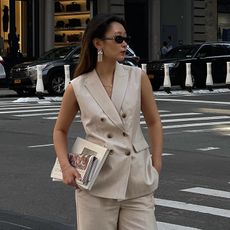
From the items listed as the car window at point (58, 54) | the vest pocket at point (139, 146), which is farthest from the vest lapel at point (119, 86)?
the car window at point (58, 54)

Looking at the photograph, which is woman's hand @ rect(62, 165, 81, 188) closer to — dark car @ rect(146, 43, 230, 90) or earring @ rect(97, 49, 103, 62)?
earring @ rect(97, 49, 103, 62)

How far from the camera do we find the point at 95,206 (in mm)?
3781

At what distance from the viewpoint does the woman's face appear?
3.86m

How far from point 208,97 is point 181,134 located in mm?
→ 9570

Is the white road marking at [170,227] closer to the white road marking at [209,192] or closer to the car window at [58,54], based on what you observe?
the white road marking at [209,192]

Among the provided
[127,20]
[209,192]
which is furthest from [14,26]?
[209,192]

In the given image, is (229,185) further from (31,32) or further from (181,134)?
(31,32)

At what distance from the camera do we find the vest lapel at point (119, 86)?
12.7ft

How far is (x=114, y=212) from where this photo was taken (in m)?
3.79

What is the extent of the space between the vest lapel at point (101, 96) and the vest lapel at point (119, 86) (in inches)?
1.3

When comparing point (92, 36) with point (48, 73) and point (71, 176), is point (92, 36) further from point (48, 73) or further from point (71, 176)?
point (48, 73)

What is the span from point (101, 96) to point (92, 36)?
0.35 m

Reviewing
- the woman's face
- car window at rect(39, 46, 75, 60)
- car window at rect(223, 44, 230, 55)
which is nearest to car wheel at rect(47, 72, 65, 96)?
car window at rect(39, 46, 75, 60)

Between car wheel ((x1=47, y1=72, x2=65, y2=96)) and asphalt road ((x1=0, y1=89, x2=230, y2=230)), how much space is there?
567 centimetres
